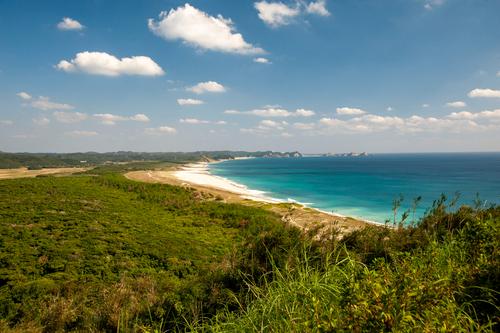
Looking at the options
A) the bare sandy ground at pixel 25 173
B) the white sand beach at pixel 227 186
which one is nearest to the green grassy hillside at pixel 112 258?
the white sand beach at pixel 227 186

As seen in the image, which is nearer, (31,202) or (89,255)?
(89,255)

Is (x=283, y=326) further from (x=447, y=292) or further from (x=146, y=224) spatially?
(x=146, y=224)

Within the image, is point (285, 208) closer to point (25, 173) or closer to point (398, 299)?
point (398, 299)

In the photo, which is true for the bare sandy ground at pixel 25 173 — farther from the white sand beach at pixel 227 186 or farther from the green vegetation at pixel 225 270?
the green vegetation at pixel 225 270

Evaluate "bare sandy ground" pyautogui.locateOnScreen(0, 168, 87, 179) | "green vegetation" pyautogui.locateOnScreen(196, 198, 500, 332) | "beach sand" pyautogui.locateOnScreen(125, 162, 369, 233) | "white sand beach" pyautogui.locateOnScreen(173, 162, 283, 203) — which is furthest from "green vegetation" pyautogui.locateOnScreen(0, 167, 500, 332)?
"bare sandy ground" pyautogui.locateOnScreen(0, 168, 87, 179)

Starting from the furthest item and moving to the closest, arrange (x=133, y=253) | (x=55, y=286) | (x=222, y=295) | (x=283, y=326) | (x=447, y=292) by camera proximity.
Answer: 1. (x=133, y=253)
2. (x=55, y=286)
3. (x=222, y=295)
4. (x=283, y=326)
5. (x=447, y=292)

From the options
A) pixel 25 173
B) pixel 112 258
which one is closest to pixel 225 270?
pixel 112 258

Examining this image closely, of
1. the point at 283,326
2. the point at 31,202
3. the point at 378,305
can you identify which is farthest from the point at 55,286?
the point at 31,202

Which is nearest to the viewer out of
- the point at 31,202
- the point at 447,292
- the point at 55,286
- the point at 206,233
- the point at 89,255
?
the point at 447,292
